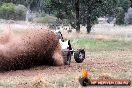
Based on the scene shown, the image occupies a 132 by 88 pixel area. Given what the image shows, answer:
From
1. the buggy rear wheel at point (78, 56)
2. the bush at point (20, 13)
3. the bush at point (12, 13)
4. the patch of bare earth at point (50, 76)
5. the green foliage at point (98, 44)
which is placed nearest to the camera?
the patch of bare earth at point (50, 76)

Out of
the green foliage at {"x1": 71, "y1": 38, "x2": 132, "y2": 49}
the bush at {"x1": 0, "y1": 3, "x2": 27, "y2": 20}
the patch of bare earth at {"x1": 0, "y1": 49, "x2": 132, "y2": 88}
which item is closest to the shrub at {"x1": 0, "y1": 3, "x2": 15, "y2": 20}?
the bush at {"x1": 0, "y1": 3, "x2": 27, "y2": 20}

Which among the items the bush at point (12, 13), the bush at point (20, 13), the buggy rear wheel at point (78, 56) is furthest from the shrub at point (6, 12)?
the buggy rear wheel at point (78, 56)

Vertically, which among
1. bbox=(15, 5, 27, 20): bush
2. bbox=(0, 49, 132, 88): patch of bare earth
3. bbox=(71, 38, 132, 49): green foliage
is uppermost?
bbox=(0, 49, 132, 88): patch of bare earth

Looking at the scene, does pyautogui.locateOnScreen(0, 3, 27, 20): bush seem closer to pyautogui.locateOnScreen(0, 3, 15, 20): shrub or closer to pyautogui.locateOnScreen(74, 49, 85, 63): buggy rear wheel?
pyautogui.locateOnScreen(0, 3, 15, 20): shrub

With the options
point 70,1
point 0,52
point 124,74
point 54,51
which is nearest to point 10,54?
point 0,52

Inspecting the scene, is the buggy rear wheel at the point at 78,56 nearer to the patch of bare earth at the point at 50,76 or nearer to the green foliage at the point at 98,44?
the patch of bare earth at the point at 50,76

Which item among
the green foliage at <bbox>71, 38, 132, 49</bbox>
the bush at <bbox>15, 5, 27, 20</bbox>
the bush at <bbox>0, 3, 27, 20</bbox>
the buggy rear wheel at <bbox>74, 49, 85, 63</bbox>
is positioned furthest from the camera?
the bush at <bbox>15, 5, 27, 20</bbox>

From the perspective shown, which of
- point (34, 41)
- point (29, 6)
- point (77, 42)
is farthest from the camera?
point (29, 6)

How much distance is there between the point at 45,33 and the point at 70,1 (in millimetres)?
36690

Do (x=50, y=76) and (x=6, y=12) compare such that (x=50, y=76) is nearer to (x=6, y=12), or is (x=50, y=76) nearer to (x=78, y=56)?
(x=78, y=56)

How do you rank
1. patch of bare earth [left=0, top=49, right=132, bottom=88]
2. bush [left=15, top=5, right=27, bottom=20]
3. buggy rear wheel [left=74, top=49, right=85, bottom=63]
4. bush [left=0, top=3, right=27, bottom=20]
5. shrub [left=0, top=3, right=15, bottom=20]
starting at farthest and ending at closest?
bush [left=15, top=5, right=27, bottom=20]
bush [left=0, top=3, right=27, bottom=20]
shrub [left=0, top=3, right=15, bottom=20]
buggy rear wheel [left=74, top=49, right=85, bottom=63]
patch of bare earth [left=0, top=49, right=132, bottom=88]

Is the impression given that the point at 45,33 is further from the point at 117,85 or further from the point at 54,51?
the point at 117,85

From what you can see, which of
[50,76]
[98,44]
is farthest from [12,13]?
[50,76]

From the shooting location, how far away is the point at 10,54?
16047 millimetres
